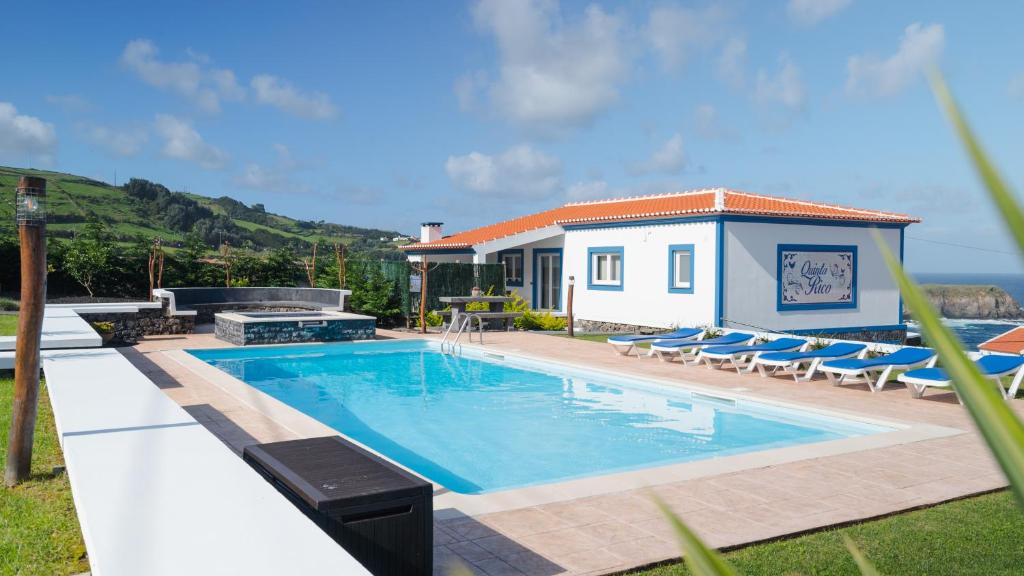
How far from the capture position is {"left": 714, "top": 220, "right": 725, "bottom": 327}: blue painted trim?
59.1 feet

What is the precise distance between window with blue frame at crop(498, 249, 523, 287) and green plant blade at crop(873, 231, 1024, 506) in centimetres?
2436

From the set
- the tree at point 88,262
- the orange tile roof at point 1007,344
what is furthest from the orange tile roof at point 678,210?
the tree at point 88,262

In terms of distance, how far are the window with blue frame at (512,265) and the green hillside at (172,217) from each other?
1973 cm

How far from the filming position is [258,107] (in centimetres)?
4081

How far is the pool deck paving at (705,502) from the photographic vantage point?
4645 millimetres

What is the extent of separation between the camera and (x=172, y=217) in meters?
54.9

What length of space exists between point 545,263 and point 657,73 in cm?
645

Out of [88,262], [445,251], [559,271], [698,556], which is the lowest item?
[698,556]

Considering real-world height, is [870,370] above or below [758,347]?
below

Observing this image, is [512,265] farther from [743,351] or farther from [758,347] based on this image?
[743,351]

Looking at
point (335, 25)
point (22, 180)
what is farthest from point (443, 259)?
point (22, 180)

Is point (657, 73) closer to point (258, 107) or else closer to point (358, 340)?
point (358, 340)

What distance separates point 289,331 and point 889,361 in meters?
11.7

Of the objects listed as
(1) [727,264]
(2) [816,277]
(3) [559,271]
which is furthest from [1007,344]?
(3) [559,271]
